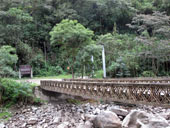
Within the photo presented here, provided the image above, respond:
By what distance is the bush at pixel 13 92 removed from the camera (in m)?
13.1

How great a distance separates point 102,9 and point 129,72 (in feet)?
52.7

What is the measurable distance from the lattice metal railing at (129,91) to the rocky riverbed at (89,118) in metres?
0.56

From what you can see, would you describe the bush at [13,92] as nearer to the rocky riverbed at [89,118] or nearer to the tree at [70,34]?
the rocky riverbed at [89,118]

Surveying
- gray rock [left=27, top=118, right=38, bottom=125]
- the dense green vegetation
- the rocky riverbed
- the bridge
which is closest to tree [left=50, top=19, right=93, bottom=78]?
the dense green vegetation

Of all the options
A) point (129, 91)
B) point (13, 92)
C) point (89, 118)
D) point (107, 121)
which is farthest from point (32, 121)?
point (129, 91)

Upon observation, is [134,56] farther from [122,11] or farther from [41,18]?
[41,18]

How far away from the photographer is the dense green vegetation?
1733 cm

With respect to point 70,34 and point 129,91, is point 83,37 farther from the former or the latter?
point 129,91

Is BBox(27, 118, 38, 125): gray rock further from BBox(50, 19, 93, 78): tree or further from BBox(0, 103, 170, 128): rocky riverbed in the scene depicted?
BBox(50, 19, 93, 78): tree

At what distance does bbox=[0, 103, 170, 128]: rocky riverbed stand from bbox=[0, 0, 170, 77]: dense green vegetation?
15.6 feet

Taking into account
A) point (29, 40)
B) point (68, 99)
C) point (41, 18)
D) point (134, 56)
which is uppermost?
point (41, 18)

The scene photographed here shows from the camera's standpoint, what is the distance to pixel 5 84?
13.3 metres

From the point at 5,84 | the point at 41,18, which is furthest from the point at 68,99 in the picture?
the point at 41,18

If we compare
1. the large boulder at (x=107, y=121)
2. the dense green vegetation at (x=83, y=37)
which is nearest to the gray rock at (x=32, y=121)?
the large boulder at (x=107, y=121)
